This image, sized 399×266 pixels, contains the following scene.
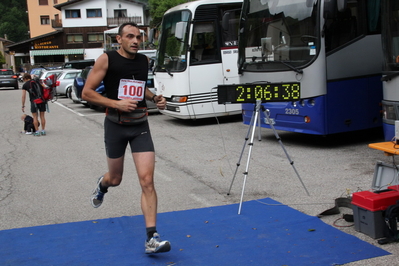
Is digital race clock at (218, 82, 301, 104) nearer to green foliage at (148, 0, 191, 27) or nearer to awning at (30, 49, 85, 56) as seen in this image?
green foliage at (148, 0, 191, 27)

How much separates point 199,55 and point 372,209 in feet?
33.1

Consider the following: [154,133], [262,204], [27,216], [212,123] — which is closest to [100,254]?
[27,216]

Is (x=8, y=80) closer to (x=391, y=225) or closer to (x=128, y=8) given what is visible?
(x=128, y=8)

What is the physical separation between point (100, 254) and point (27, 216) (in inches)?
75.6

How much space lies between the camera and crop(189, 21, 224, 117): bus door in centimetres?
1452

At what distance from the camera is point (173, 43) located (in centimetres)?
1498

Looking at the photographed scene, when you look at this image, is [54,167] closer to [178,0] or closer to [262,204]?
[262,204]

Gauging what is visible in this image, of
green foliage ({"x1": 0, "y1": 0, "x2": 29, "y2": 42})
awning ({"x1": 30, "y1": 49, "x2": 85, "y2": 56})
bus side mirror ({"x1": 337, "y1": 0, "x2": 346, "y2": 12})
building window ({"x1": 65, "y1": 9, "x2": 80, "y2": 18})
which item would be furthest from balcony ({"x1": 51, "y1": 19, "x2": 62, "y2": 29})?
bus side mirror ({"x1": 337, "y1": 0, "x2": 346, "y2": 12})

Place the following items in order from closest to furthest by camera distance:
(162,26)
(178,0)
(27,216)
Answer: (27,216) → (162,26) → (178,0)

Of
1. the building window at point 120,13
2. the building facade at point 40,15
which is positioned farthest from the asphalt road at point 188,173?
the building facade at point 40,15

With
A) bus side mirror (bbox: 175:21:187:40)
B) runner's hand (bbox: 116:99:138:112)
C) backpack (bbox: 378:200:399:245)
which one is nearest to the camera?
runner's hand (bbox: 116:99:138:112)

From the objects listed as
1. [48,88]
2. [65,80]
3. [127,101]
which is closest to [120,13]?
[65,80]

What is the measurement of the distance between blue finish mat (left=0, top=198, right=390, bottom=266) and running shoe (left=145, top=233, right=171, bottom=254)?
11 centimetres

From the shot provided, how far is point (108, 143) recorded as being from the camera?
17.1 feet
